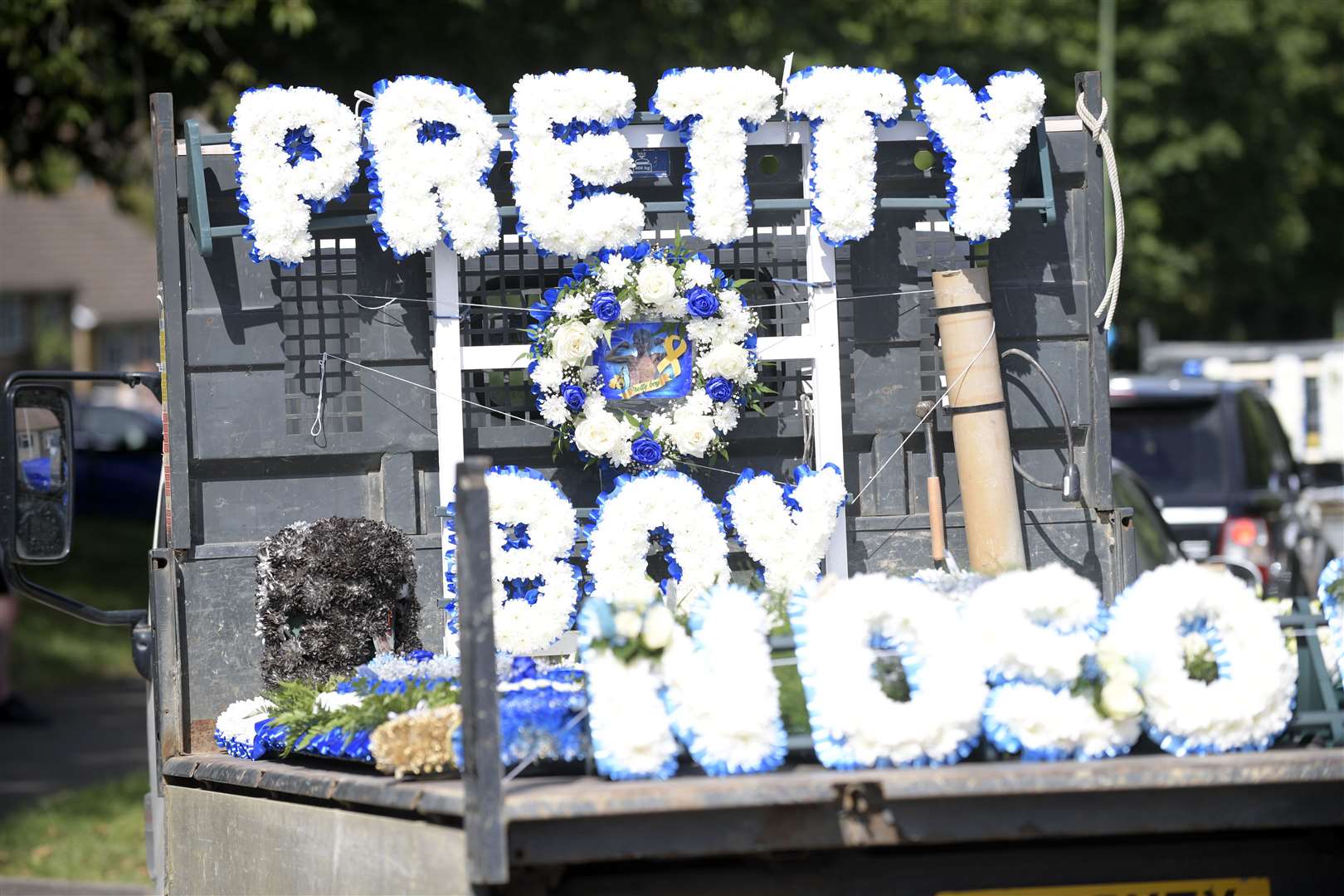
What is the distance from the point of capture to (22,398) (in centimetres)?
495

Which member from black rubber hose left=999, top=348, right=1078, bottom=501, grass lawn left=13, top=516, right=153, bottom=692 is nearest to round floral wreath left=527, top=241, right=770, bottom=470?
black rubber hose left=999, top=348, right=1078, bottom=501

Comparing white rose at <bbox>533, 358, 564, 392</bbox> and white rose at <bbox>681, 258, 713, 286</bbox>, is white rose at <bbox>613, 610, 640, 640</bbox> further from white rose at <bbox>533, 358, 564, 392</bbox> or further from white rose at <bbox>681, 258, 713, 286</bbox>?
white rose at <bbox>681, 258, 713, 286</bbox>

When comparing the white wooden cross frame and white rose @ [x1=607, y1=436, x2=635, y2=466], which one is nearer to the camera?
the white wooden cross frame

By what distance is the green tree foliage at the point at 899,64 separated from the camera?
37.6 ft

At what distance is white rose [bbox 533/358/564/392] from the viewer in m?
4.83

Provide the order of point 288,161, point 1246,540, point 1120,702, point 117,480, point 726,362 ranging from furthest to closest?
1. point 117,480
2. point 1246,540
3. point 726,362
4. point 288,161
5. point 1120,702

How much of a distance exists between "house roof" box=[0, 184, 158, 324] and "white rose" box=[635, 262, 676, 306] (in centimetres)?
4842

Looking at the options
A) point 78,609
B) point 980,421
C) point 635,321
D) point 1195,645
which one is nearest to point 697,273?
point 635,321

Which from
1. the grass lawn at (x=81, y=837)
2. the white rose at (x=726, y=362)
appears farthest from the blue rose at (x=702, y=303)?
the grass lawn at (x=81, y=837)

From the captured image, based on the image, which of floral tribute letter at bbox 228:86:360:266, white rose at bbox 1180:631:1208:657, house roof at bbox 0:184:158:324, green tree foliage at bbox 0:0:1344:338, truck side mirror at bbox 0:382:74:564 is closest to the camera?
white rose at bbox 1180:631:1208:657

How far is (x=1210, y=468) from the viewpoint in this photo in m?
9.49

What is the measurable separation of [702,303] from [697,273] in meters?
0.12

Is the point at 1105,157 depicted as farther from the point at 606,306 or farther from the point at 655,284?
the point at 606,306

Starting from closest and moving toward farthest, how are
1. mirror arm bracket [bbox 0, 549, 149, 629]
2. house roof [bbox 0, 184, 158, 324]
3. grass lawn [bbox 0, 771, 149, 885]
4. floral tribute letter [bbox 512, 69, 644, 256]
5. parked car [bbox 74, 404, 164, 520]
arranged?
1. floral tribute letter [bbox 512, 69, 644, 256]
2. mirror arm bracket [bbox 0, 549, 149, 629]
3. grass lawn [bbox 0, 771, 149, 885]
4. parked car [bbox 74, 404, 164, 520]
5. house roof [bbox 0, 184, 158, 324]
